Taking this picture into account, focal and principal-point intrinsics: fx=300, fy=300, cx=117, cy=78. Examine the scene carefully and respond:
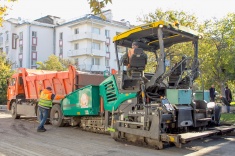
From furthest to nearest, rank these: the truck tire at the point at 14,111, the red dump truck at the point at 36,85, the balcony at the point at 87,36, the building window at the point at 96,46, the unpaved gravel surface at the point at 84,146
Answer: the building window at the point at 96,46
the balcony at the point at 87,36
the truck tire at the point at 14,111
the red dump truck at the point at 36,85
the unpaved gravel surface at the point at 84,146

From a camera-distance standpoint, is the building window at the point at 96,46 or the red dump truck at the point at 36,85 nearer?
the red dump truck at the point at 36,85

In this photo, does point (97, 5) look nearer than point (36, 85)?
Yes

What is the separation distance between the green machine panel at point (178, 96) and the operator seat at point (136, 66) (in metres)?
0.82

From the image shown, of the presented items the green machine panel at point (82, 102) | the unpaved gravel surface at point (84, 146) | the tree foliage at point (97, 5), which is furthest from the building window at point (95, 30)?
the tree foliage at point (97, 5)

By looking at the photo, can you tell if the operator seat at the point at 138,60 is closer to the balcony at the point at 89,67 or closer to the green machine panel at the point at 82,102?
the green machine panel at the point at 82,102

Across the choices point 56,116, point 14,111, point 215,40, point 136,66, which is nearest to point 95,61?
point 215,40

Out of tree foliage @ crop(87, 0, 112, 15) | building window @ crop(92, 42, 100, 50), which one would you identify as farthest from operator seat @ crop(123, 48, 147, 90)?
building window @ crop(92, 42, 100, 50)

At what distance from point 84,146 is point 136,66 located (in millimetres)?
2358

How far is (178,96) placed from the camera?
708 centimetres

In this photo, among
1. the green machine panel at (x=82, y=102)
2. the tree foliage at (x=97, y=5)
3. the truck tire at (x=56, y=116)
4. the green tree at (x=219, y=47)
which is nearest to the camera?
the tree foliage at (x=97, y=5)

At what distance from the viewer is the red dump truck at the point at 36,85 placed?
34.8 feet

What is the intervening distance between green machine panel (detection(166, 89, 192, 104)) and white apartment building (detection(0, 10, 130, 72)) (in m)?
34.1

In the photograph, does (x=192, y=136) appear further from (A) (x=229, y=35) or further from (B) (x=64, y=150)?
(A) (x=229, y=35)

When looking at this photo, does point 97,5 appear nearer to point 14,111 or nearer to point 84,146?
point 84,146
